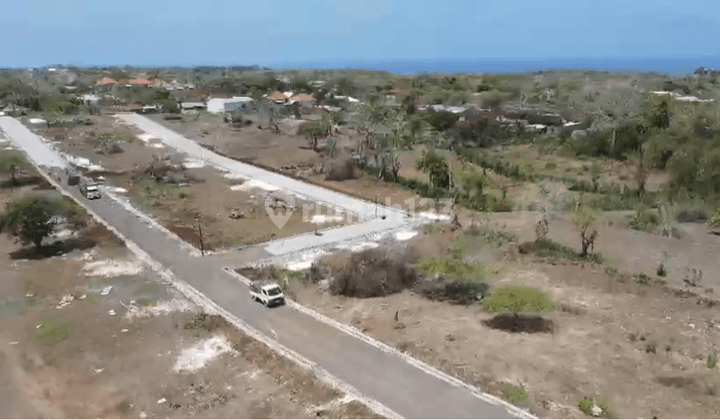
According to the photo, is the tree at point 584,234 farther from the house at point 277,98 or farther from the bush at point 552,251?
the house at point 277,98

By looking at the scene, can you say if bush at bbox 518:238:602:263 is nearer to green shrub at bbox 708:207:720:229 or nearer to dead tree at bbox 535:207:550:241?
dead tree at bbox 535:207:550:241

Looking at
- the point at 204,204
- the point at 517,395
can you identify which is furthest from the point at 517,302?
the point at 204,204

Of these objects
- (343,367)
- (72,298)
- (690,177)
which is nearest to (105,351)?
(72,298)

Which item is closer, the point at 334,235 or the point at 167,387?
the point at 167,387

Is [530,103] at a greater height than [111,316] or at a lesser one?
greater

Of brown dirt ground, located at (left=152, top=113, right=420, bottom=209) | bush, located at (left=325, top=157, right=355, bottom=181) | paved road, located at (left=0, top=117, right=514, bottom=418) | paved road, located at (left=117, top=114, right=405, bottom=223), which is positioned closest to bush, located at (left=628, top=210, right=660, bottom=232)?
paved road, located at (left=117, top=114, right=405, bottom=223)

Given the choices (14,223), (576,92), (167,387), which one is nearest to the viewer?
(167,387)

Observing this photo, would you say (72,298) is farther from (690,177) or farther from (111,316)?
(690,177)
